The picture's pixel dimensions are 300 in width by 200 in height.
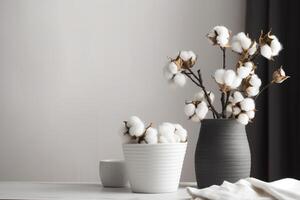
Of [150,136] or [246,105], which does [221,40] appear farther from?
[150,136]

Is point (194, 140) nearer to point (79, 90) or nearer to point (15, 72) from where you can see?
point (79, 90)

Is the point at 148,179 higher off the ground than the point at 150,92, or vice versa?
the point at 150,92

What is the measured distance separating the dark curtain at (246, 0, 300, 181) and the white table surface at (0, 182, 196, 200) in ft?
1.92

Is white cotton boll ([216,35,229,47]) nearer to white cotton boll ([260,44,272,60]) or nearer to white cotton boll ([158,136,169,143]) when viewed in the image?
white cotton boll ([260,44,272,60])

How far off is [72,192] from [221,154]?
17.6 inches

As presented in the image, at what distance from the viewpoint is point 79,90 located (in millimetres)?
2500

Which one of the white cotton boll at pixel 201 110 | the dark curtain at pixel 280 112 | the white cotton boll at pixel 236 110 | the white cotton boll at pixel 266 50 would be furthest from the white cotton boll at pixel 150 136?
the dark curtain at pixel 280 112

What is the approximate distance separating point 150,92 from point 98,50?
0.30m

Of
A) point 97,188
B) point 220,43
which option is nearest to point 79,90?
point 97,188

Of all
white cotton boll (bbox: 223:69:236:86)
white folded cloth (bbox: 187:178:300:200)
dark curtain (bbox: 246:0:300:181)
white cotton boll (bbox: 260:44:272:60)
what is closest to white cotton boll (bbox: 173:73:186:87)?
white cotton boll (bbox: 223:69:236:86)

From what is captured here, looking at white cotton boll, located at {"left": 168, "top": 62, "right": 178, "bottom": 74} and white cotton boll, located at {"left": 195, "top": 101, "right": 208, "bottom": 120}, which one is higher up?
white cotton boll, located at {"left": 168, "top": 62, "right": 178, "bottom": 74}

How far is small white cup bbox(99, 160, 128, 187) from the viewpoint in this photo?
176cm

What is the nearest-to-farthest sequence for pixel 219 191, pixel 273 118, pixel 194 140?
pixel 219 191 → pixel 273 118 → pixel 194 140

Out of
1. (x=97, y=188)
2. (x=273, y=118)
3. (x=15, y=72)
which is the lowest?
(x=97, y=188)
